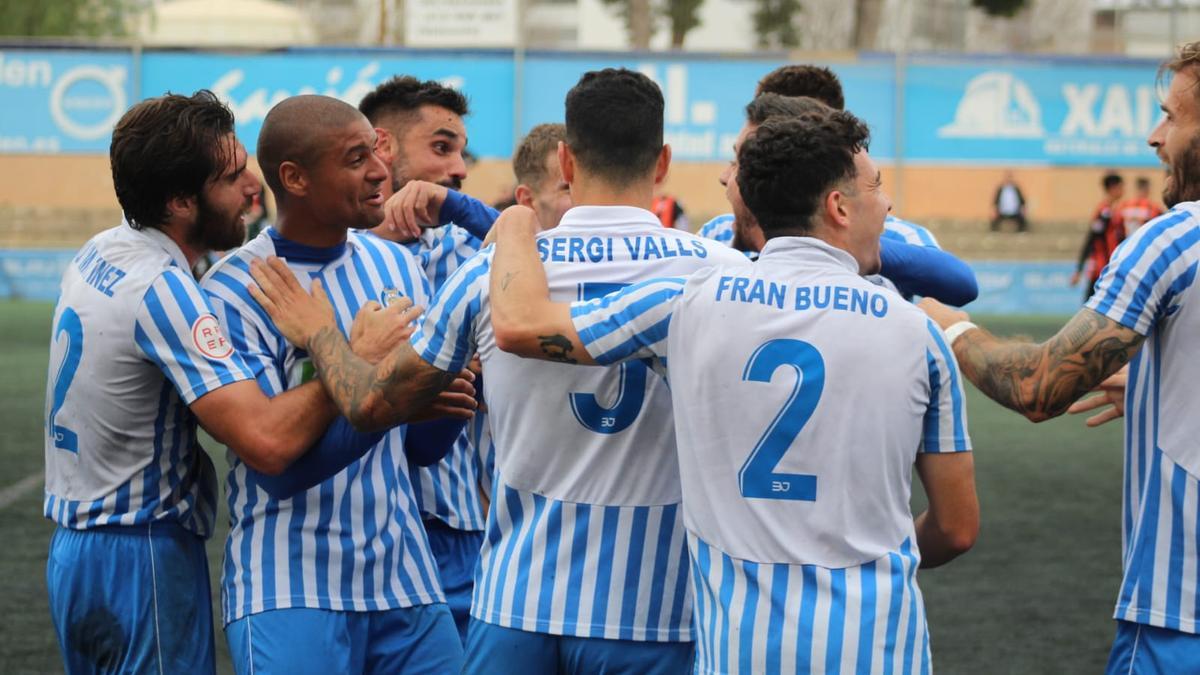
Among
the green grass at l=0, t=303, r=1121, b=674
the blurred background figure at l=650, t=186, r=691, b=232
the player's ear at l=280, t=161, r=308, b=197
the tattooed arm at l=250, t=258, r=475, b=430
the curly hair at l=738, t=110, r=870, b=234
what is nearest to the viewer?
the curly hair at l=738, t=110, r=870, b=234

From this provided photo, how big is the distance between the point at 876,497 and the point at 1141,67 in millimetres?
24962

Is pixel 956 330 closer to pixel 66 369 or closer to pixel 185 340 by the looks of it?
pixel 185 340

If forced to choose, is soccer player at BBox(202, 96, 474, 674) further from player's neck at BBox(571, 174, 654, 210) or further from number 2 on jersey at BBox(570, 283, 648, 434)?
player's neck at BBox(571, 174, 654, 210)

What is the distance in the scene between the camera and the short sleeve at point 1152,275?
121 inches

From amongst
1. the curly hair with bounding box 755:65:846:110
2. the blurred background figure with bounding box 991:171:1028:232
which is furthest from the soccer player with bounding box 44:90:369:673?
the blurred background figure with bounding box 991:171:1028:232

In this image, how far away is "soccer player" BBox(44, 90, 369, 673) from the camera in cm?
328

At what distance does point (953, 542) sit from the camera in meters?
2.99

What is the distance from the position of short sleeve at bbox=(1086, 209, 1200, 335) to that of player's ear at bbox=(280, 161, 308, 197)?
184 centimetres

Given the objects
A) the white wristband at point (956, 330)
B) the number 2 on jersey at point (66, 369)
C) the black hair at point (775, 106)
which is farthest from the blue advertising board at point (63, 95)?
the white wristband at point (956, 330)

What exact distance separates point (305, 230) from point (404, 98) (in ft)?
5.04

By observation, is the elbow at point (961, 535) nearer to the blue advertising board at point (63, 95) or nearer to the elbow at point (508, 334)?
the elbow at point (508, 334)

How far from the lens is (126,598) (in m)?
3.43

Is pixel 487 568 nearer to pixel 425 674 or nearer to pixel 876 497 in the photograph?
pixel 425 674

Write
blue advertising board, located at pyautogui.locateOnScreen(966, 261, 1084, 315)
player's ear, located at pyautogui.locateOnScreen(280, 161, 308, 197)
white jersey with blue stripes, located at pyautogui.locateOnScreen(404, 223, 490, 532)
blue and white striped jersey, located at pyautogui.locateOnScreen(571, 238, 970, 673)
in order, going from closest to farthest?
1. blue and white striped jersey, located at pyautogui.locateOnScreen(571, 238, 970, 673)
2. player's ear, located at pyautogui.locateOnScreen(280, 161, 308, 197)
3. white jersey with blue stripes, located at pyautogui.locateOnScreen(404, 223, 490, 532)
4. blue advertising board, located at pyautogui.locateOnScreen(966, 261, 1084, 315)
